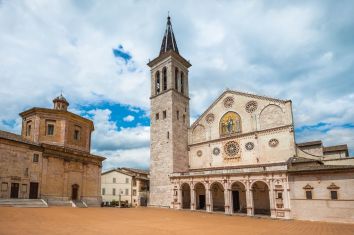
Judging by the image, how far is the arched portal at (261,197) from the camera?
2941 centimetres

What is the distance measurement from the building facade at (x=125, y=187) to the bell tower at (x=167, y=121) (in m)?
12.7

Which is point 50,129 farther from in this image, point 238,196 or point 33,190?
point 238,196

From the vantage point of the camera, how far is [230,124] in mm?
35156

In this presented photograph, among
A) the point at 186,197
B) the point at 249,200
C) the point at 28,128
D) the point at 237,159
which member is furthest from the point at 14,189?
the point at 237,159

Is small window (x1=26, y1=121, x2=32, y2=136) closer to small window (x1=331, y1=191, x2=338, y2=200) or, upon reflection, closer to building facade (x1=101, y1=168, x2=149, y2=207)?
building facade (x1=101, y1=168, x2=149, y2=207)

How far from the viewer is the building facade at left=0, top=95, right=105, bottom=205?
25.2 meters

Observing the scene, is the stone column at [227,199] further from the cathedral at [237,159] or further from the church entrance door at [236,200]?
the church entrance door at [236,200]

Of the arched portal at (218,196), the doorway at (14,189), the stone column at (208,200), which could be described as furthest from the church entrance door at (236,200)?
the doorway at (14,189)

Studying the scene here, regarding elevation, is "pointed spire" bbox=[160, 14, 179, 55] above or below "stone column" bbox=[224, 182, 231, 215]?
above

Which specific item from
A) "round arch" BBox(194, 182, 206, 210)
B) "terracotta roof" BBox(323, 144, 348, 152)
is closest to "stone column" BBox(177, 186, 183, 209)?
"round arch" BBox(194, 182, 206, 210)

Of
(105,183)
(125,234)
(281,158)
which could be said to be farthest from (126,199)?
(125,234)

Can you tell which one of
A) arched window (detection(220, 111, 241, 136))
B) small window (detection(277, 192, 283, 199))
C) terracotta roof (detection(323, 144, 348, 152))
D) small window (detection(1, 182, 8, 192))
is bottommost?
small window (detection(277, 192, 283, 199))

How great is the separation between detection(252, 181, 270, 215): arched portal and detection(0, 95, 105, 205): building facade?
827 inches

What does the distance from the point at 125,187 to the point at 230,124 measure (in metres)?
26.0
